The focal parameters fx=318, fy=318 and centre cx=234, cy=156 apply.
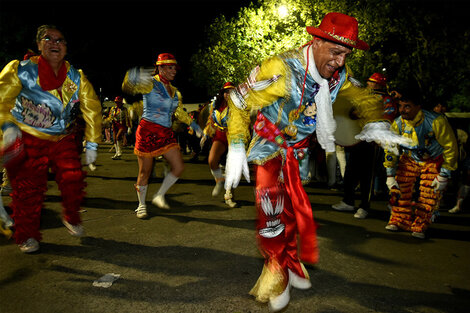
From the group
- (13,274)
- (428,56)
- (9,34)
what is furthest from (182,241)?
(9,34)

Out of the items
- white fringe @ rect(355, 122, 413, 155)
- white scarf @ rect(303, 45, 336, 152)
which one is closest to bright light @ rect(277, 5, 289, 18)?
white fringe @ rect(355, 122, 413, 155)

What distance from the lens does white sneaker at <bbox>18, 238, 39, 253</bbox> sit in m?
3.45

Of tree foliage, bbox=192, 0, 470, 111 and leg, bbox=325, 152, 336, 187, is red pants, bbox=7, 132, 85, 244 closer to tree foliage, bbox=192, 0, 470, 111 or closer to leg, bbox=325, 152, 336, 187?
leg, bbox=325, 152, 336, 187

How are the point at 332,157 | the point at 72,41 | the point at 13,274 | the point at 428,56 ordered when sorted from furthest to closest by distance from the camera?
the point at 72,41
the point at 428,56
the point at 332,157
the point at 13,274

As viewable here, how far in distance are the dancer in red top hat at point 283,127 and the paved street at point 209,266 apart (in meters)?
0.50

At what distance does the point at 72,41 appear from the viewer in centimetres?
2398

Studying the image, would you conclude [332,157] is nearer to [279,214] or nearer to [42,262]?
[279,214]

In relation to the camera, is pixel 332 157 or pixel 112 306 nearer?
pixel 112 306

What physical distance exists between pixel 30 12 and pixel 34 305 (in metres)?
25.2

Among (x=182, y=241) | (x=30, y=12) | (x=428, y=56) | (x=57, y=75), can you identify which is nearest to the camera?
(x=57, y=75)

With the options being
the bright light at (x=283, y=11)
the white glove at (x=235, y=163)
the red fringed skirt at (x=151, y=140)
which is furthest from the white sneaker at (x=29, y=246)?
the bright light at (x=283, y=11)

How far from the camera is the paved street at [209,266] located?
104 inches

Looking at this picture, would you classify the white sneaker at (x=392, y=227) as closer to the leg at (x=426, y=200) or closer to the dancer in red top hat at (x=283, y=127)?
the leg at (x=426, y=200)

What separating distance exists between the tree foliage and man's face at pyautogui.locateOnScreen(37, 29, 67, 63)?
48.9 ft
